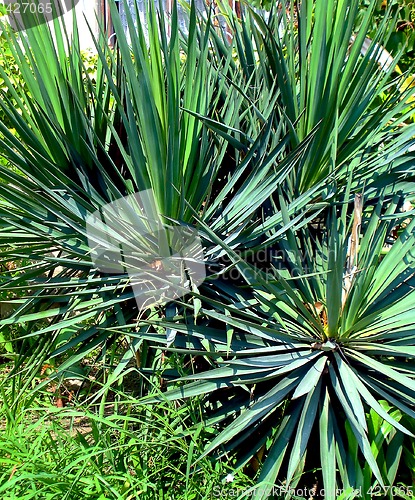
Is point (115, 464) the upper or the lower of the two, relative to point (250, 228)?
lower

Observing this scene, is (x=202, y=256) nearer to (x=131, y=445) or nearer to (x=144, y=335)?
(x=144, y=335)

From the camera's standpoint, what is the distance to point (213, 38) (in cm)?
239

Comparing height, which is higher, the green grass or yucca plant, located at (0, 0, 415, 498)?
yucca plant, located at (0, 0, 415, 498)

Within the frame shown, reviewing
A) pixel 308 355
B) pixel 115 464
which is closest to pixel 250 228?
pixel 308 355

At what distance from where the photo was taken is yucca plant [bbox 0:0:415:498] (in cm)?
175

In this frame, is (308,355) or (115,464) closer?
(308,355)

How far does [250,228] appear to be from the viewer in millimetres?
1861

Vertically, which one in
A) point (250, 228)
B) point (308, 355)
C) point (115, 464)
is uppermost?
point (250, 228)

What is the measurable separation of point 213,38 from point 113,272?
1.05m

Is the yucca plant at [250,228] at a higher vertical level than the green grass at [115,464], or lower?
higher

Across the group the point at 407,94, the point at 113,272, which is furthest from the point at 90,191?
the point at 407,94

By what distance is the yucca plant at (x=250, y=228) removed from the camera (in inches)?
68.8

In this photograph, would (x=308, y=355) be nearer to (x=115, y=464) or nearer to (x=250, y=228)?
(x=250, y=228)

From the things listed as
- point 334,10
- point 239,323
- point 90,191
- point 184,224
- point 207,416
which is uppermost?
point 334,10
